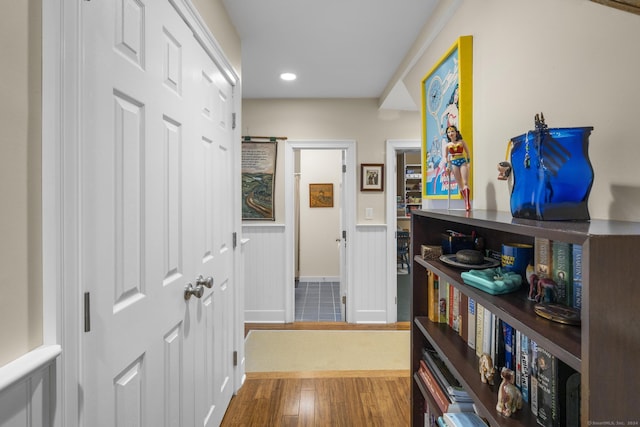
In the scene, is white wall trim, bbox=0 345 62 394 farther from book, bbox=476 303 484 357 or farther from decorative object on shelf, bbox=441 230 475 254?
decorative object on shelf, bbox=441 230 475 254

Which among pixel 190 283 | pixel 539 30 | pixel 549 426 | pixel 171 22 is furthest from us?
→ pixel 190 283

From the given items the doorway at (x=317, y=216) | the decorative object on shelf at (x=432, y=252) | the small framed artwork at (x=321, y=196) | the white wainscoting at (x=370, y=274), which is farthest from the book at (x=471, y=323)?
the small framed artwork at (x=321, y=196)

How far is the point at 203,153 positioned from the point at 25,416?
117cm

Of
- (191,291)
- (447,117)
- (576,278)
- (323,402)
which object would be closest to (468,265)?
(576,278)

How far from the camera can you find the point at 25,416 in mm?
611

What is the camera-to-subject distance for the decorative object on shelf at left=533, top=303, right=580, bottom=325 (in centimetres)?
72

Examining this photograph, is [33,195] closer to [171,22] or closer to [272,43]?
[171,22]

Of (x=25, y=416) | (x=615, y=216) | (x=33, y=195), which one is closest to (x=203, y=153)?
(x=33, y=195)

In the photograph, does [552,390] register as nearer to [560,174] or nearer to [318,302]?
[560,174]

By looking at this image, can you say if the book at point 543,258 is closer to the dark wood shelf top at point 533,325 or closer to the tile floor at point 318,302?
the dark wood shelf top at point 533,325

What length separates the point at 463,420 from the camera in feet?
3.66

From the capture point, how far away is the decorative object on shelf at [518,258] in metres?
1.07

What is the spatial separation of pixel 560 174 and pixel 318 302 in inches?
152

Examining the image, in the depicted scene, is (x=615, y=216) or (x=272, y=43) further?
(x=272, y=43)
